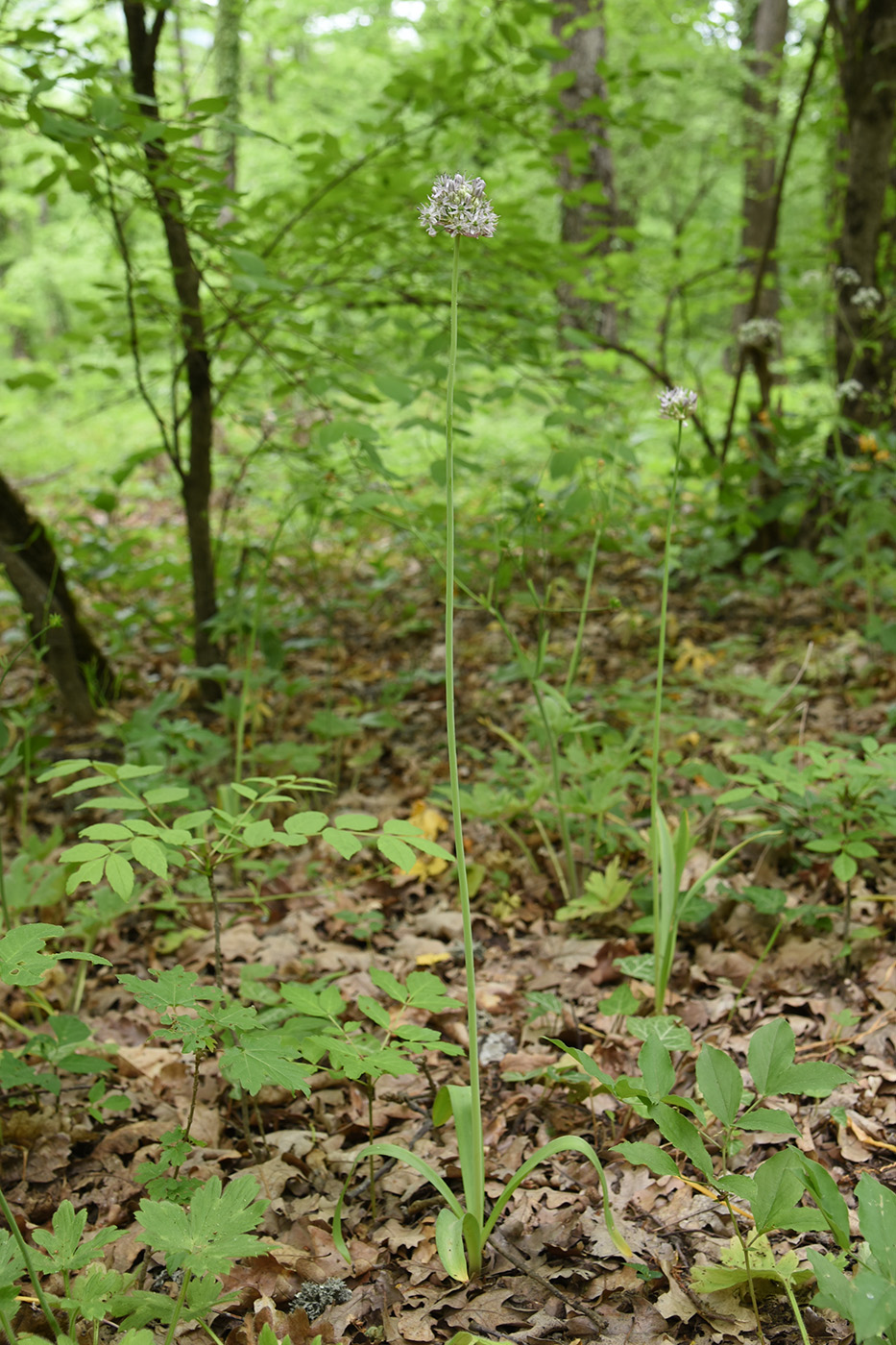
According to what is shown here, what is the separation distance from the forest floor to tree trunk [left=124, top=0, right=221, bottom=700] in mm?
Answer: 534

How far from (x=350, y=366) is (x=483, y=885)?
70.8 inches

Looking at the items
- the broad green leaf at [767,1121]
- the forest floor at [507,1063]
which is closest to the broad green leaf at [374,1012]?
the forest floor at [507,1063]

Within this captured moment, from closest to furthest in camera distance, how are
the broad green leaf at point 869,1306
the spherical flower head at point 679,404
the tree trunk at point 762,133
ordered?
the broad green leaf at point 869,1306
the spherical flower head at point 679,404
the tree trunk at point 762,133

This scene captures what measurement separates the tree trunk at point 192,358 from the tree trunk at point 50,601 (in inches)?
18.8

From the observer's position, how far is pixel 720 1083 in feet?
3.61

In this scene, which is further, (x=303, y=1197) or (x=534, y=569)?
(x=534, y=569)

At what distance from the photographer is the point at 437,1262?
1.22 metres

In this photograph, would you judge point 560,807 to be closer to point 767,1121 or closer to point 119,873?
point 767,1121

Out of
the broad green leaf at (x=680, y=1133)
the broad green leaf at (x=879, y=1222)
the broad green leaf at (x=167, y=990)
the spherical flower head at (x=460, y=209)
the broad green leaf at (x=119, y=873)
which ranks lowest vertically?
the broad green leaf at (x=680, y=1133)

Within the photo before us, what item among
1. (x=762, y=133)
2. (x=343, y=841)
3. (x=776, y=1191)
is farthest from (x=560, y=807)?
(x=762, y=133)

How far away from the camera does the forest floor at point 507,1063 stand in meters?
1.15

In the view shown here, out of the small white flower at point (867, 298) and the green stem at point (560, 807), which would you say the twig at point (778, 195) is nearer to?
the small white flower at point (867, 298)

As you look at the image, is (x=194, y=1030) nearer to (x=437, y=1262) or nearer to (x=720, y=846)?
(x=437, y=1262)

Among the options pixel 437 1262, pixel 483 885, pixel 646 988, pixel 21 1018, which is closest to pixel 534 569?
pixel 483 885
